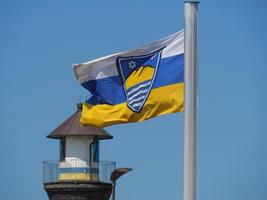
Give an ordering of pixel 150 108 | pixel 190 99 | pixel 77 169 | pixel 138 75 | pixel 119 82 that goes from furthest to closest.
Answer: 1. pixel 77 169
2. pixel 119 82
3. pixel 138 75
4. pixel 150 108
5. pixel 190 99

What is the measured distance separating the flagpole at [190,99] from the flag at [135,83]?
3.23ft

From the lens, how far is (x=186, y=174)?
677 inches

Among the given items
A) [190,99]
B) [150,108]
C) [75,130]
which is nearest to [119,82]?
[150,108]

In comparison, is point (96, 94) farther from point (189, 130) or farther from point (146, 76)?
point (189, 130)

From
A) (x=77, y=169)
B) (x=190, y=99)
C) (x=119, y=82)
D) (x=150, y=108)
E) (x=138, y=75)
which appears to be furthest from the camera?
(x=77, y=169)

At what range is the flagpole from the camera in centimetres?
1719

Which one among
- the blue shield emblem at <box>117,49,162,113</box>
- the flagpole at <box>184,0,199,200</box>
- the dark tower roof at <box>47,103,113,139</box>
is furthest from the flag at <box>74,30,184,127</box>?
the dark tower roof at <box>47,103,113,139</box>

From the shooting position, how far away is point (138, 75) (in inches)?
773

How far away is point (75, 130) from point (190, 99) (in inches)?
954

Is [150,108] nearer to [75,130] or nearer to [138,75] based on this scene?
[138,75]

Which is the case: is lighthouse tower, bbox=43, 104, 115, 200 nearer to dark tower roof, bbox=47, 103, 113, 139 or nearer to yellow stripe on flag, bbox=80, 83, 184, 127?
dark tower roof, bbox=47, 103, 113, 139

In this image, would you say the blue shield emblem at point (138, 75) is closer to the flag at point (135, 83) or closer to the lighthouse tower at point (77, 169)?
the flag at point (135, 83)

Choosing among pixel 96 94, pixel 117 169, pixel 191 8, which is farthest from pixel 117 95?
pixel 117 169

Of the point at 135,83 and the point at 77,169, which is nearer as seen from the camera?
the point at 135,83
